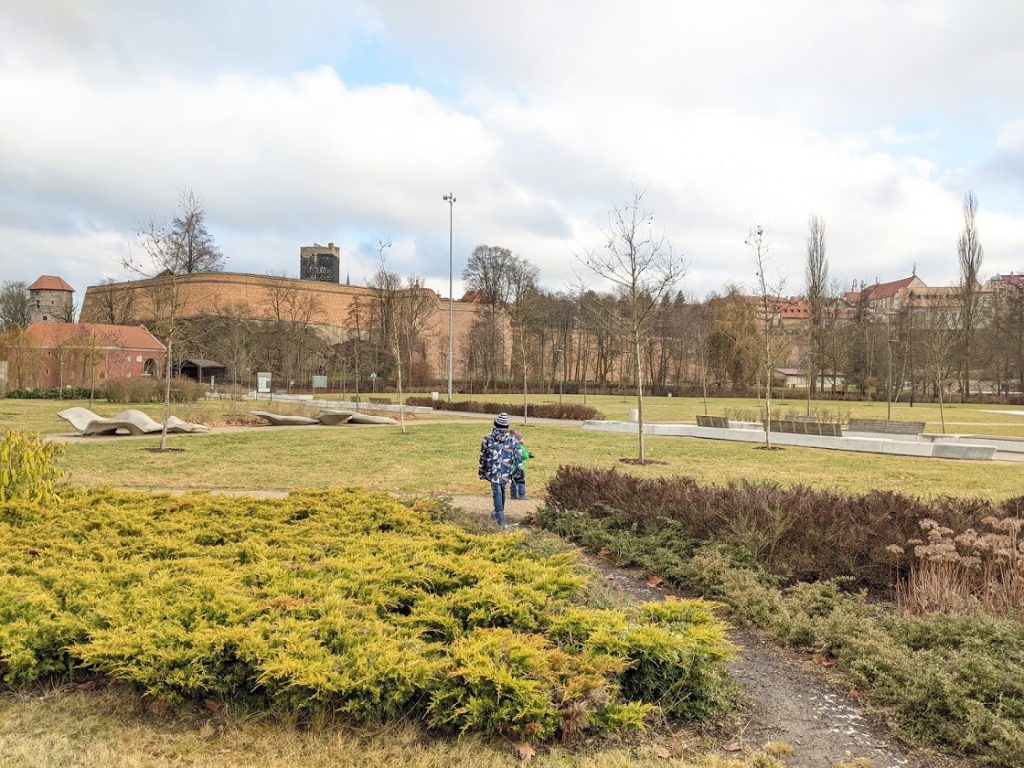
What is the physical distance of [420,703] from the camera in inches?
137

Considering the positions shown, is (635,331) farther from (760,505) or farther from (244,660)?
(244,660)

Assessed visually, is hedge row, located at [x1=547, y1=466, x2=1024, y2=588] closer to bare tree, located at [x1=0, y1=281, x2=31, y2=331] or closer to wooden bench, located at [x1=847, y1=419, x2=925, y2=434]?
wooden bench, located at [x1=847, y1=419, x2=925, y2=434]

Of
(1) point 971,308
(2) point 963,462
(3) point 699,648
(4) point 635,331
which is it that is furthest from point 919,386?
(3) point 699,648

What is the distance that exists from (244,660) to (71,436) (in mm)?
17831

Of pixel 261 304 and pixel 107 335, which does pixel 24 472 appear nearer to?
pixel 107 335

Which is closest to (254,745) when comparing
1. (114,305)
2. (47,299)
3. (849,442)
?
(849,442)

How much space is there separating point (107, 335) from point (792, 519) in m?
56.8

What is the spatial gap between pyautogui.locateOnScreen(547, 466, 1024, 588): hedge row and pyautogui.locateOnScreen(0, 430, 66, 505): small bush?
17.9 ft

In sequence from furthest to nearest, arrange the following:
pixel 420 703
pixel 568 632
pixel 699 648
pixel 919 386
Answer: pixel 919 386
pixel 568 632
pixel 699 648
pixel 420 703

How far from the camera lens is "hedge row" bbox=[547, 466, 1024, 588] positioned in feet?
19.5

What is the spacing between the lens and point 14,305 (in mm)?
73562

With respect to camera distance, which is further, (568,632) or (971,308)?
(971,308)

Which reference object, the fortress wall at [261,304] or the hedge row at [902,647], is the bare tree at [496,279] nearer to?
the fortress wall at [261,304]

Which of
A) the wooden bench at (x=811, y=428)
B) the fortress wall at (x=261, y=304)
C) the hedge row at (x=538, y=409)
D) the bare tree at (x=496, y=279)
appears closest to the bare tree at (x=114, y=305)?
the fortress wall at (x=261, y=304)
